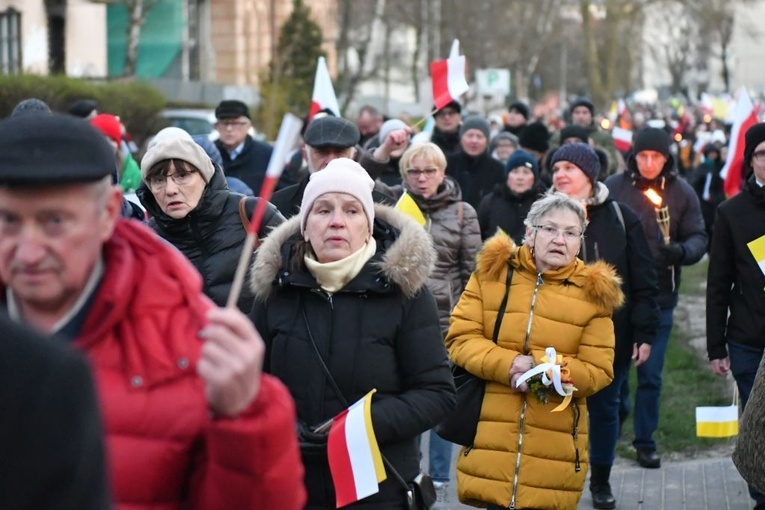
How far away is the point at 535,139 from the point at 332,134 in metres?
6.17

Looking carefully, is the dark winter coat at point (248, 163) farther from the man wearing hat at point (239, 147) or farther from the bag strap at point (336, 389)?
the bag strap at point (336, 389)

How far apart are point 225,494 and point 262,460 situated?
0.31 ft

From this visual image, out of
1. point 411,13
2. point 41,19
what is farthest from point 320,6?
point 41,19

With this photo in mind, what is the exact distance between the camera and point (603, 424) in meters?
7.97

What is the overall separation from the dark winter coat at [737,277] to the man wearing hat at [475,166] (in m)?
4.32

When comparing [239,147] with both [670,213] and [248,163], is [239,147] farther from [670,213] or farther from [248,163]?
[670,213]

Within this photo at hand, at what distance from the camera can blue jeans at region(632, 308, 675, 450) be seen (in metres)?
9.01

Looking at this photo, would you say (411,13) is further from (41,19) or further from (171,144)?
(171,144)

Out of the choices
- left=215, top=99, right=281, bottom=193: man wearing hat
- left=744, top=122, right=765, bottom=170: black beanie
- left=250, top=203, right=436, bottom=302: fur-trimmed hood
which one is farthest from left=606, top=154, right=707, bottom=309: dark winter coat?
left=250, top=203, right=436, bottom=302: fur-trimmed hood

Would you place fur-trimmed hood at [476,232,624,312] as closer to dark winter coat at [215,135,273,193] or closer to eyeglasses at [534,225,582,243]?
eyeglasses at [534,225,582,243]

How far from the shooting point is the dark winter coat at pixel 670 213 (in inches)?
363

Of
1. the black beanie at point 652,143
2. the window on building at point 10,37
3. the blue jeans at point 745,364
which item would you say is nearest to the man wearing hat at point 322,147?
the blue jeans at point 745,364

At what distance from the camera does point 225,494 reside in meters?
2.50

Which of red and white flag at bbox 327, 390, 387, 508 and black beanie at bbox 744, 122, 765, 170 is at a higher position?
black beanie at bbox 744, 122, 765, 170
